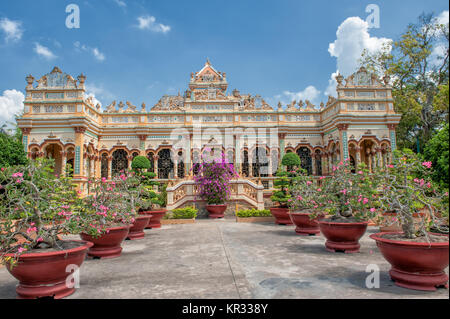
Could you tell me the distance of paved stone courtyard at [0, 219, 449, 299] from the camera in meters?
4.03

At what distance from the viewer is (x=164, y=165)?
2016 centimetres

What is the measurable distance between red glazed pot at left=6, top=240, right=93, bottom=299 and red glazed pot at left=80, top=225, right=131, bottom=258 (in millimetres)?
2283

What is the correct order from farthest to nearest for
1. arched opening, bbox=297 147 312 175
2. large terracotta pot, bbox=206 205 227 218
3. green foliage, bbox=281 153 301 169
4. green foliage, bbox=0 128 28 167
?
1. arched opening, bbox=297 147 312 175
2. green foliage, bbox=281 153 301 169
3. large terracotta pot, bbox=206 205 227 218
4. green foliage, bbox=0 128 28 167

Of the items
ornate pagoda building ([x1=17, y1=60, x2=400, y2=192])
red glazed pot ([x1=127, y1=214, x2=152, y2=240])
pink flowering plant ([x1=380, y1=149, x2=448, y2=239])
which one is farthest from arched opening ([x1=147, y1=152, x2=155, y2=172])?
pink flowering plant ([x1=380, y1=149, x2=448, y2=239])

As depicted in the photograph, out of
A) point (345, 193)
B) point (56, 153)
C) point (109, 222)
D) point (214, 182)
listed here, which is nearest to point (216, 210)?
point (214, 182)

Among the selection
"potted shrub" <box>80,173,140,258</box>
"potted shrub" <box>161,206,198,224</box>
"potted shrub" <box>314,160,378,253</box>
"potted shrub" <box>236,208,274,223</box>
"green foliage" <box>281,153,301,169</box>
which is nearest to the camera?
"potted shrub" <box>80,173,140,258</box>

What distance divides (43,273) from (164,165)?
16.3 m

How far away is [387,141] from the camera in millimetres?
18891

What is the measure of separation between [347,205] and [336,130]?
1342cm

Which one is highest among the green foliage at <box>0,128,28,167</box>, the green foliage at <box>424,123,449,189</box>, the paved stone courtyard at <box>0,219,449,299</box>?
the green foliage at <box>0,128,28,167</box>

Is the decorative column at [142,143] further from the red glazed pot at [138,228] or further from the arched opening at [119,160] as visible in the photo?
the red glazed pot at [138,228]

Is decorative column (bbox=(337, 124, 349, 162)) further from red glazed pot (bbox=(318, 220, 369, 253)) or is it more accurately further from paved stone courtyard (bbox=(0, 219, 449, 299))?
red glazed pot (bbox=(318, 220, 369, 253))
